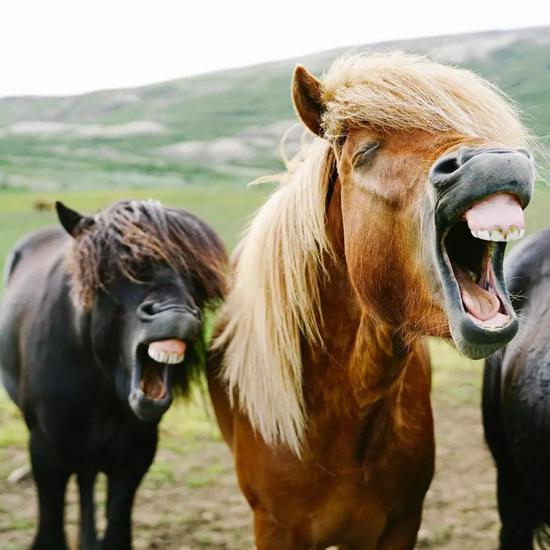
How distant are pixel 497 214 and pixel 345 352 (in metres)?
0.97

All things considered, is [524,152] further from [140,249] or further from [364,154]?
[140,249]

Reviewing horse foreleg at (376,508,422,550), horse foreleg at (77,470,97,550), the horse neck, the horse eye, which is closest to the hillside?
horse foreleg at (77,470,97,550)

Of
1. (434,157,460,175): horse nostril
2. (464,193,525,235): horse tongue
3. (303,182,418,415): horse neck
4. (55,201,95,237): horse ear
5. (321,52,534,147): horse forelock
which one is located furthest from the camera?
(55,201,95,237): horse ear

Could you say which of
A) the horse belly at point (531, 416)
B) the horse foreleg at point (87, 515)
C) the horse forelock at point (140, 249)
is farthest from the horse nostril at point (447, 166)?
the horse foreleg at point (87, 515)

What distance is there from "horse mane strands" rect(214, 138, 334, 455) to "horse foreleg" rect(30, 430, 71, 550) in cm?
110

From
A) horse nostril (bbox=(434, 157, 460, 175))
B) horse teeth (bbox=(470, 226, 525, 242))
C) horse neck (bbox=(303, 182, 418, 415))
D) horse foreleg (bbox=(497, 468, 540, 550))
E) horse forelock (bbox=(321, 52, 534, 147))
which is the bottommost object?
horse foreleg (bbox=(497, 468, 540, 550))

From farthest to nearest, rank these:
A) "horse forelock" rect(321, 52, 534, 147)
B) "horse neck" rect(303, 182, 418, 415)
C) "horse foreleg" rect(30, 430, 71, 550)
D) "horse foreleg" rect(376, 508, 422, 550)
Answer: "horse foreleg" rect(30, 430, 71, 550), "horse foreleg" rect(376, 508, 422, 550), "horse neck" rect(303, 182, 418, 415), "horse forelock" rect(321, 52, 534, 147)

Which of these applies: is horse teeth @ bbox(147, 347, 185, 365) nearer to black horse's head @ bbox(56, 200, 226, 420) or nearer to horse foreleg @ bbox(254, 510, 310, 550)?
black horse's head @ bbox(56, 200, 226, 420)

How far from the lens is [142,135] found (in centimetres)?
2745

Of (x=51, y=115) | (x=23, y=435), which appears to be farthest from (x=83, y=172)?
(x=23, y=435)

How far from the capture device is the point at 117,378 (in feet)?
10.4

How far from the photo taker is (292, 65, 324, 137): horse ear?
202 centimetres

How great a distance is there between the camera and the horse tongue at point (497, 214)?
1.54 m

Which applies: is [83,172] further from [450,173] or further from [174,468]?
[450,173]
